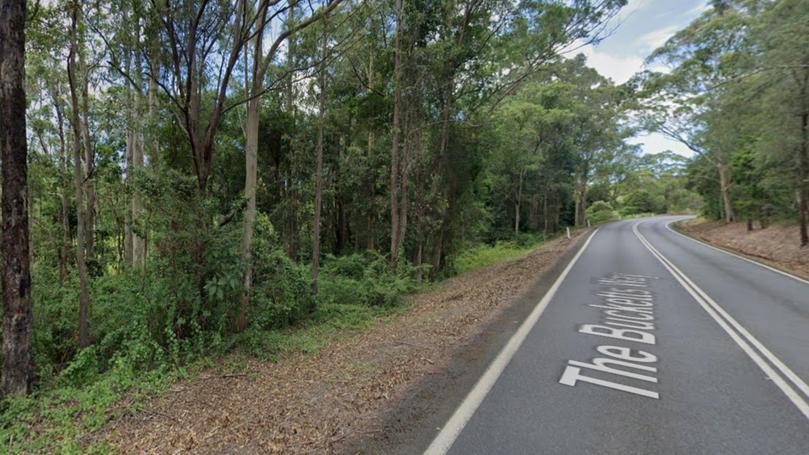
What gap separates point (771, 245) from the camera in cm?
1548

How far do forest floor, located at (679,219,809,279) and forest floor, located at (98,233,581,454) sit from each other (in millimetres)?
12262

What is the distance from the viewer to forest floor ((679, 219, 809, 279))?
40.2ft

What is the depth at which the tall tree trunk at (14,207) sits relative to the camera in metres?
3.73

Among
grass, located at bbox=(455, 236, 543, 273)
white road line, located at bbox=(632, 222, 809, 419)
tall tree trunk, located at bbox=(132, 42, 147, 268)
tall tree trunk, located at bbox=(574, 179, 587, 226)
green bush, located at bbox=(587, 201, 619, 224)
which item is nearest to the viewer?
white road line, located at bbox=(632, 222, 809, 419)

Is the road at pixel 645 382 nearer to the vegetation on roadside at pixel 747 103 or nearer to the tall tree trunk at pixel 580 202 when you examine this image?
the vegetation on roadside at pixel 747 103

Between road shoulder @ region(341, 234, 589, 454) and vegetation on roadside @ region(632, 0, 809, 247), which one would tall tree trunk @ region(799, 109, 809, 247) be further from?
road shoulder @ region(341, 234, 589, 454)

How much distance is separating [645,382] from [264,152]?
14.0 metres

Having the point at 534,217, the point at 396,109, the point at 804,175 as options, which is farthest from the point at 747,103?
the point at 534,217

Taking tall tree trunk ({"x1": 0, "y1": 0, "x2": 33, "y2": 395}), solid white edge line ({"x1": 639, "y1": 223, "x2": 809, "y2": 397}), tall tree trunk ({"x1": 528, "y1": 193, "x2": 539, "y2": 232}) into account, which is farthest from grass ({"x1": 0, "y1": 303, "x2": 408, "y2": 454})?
tall tree trunk ({"x1": 528, "y1": 193, "x2": 539, "y2": 232})

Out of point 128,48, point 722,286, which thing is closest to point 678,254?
point 722,286

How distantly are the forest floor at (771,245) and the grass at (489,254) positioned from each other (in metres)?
9.18

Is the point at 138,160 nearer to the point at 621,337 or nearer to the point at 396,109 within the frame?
the point at 396,109

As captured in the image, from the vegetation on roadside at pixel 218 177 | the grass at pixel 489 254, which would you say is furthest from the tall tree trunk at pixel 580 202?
the vegetation on roadside at pixel 218 177

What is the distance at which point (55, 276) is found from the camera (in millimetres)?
7227
